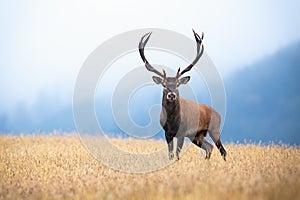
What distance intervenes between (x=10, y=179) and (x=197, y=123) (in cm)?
538

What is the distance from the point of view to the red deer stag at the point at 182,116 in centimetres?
1190

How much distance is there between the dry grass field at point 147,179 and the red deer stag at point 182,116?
0.67 meters

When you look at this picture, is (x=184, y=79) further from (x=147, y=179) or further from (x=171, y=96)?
(x=147, y=179)

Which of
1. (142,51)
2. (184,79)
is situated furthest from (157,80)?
(142,51)

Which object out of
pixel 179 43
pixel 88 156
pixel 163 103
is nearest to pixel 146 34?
pixel 179 43

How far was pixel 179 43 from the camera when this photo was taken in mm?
13898

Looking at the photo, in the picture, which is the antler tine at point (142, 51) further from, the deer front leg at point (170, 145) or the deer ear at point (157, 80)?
the deer front leg at point (170, 145)

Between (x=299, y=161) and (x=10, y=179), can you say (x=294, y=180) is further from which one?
(x=10, y=179)

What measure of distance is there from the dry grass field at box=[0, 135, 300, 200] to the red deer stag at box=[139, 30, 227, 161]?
2.21ft

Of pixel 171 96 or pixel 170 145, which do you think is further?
pixel 170 145

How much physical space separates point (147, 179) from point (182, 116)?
4.39 meters

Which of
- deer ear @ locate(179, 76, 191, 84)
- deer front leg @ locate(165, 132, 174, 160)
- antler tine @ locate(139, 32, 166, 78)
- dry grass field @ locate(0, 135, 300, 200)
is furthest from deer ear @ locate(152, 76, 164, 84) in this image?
dry grass field @ locate(0, 135, 300, 200)

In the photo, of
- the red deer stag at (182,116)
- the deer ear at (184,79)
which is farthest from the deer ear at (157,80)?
the deer ear at (184,79)

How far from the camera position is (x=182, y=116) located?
12.4m
